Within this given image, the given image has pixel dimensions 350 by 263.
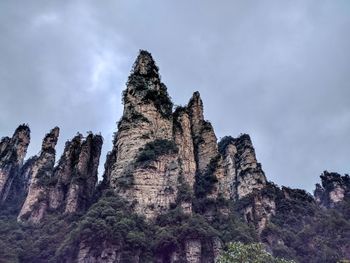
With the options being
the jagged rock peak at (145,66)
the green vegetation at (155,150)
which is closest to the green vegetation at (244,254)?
the green vegetation at (155,150)

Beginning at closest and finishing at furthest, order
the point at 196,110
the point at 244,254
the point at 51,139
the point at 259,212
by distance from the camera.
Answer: the point at 244,254, the point at 259,212, the point at 196,110, the point at 51,139

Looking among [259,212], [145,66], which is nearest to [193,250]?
[259,212]

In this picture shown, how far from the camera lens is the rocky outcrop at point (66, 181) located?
62500mm

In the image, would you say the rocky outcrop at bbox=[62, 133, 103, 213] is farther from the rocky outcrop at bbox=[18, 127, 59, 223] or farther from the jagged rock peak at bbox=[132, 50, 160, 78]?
the jagged rock peak at bbox=[132, 50, 160, 78]

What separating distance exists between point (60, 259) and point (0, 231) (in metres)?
15.9

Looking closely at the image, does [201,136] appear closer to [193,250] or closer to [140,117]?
[140,117]

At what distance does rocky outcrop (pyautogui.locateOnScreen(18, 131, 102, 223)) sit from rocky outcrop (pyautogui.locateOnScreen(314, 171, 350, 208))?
58.4 meters

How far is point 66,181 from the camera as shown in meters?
66.3

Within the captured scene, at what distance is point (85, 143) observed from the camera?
70000 millimetres

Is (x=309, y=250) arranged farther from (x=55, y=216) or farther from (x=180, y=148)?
(x=55, y=216)

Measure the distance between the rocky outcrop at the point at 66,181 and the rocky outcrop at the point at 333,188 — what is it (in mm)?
58358

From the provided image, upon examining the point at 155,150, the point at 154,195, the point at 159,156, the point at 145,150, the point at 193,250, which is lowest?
the point at 193,250

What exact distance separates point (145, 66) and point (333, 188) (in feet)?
187

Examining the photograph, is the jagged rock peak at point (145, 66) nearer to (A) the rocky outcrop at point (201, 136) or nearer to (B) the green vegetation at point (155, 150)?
(A) the rocky outcrop at point (201, 136)
